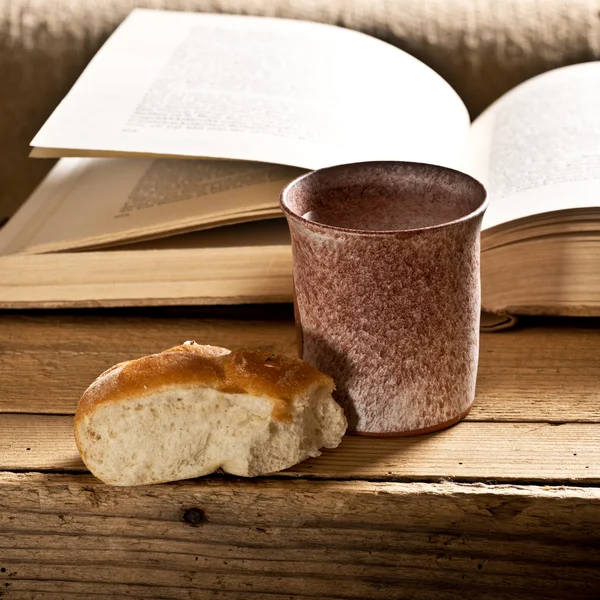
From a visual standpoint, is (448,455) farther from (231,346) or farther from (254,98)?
(254,98)

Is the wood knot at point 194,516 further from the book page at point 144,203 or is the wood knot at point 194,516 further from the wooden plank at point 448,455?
the book page at point 144,203

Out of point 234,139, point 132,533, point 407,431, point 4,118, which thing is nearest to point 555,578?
point 407,431

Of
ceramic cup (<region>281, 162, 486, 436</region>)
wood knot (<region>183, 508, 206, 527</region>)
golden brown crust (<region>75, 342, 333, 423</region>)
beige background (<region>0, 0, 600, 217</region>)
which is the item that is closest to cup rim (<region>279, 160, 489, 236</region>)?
ceramic cup (<region>281, 162, 486, 436</region>)

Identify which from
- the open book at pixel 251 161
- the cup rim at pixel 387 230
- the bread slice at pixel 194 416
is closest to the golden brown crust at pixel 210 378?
the bread slice at pixel 194 416

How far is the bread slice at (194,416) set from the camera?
0.59m

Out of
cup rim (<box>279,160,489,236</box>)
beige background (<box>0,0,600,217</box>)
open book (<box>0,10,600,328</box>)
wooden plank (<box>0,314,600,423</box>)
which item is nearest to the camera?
cup rim (<box>279,160,489,236</box>)

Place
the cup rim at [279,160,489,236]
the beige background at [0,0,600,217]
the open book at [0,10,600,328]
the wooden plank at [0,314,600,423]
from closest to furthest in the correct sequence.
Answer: the cup rim at [279,160,489,236] → the wooden plank at [0,314,600,423] → the open book at [0,10,600,328] → the beige background at [0,0,600,217]

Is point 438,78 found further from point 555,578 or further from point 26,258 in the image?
point 555,578

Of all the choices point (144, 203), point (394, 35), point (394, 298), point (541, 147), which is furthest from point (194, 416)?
point (394, 35)

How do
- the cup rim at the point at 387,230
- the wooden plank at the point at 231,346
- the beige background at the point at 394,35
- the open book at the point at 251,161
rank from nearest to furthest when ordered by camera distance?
the cup rim at the point at 387,230
the wooden plank at the point at 231,346
the open book at the point at 251,161
the beige background at the point at 394,35

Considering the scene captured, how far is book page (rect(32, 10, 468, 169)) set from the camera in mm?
896

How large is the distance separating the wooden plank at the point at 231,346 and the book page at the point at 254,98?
6.7 inches

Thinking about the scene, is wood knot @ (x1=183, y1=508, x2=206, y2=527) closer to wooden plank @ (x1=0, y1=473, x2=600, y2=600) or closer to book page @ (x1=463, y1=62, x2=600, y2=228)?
wooden plank @ (x1=0, y1=473, x2=600, y2=600)

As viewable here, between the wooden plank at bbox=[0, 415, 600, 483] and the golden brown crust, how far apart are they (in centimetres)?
6
